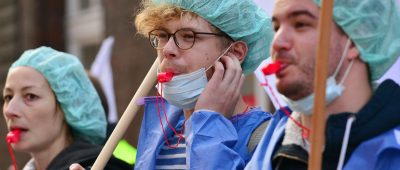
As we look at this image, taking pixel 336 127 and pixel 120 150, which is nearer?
pixel 336 127

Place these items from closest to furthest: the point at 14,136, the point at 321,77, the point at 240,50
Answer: the point at 321,77, the point at 240,50, the point at 14,136

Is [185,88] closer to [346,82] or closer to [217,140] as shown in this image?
[217,140]

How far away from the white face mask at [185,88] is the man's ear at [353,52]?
910 millimetres

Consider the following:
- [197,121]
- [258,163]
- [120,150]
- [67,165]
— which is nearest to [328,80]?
[258,163]

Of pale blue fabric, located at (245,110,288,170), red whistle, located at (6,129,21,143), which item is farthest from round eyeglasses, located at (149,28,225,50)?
red whistle, located at (6,129,21,143)

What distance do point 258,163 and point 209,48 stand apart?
28.5 inches

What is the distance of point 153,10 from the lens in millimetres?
4512

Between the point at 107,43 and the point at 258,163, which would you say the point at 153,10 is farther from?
the point at 107,43

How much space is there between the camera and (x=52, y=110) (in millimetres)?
5742

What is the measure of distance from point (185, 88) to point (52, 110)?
5.14ft

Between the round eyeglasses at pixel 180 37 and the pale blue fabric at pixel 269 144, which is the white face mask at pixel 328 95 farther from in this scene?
the round eyeglasses at pixel 180 37

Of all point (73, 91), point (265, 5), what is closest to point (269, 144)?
point (265, 5)

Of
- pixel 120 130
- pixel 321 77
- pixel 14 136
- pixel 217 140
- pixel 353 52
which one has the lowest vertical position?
pixel 14 136

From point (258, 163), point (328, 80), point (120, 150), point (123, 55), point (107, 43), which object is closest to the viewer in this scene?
point (328, 80)
